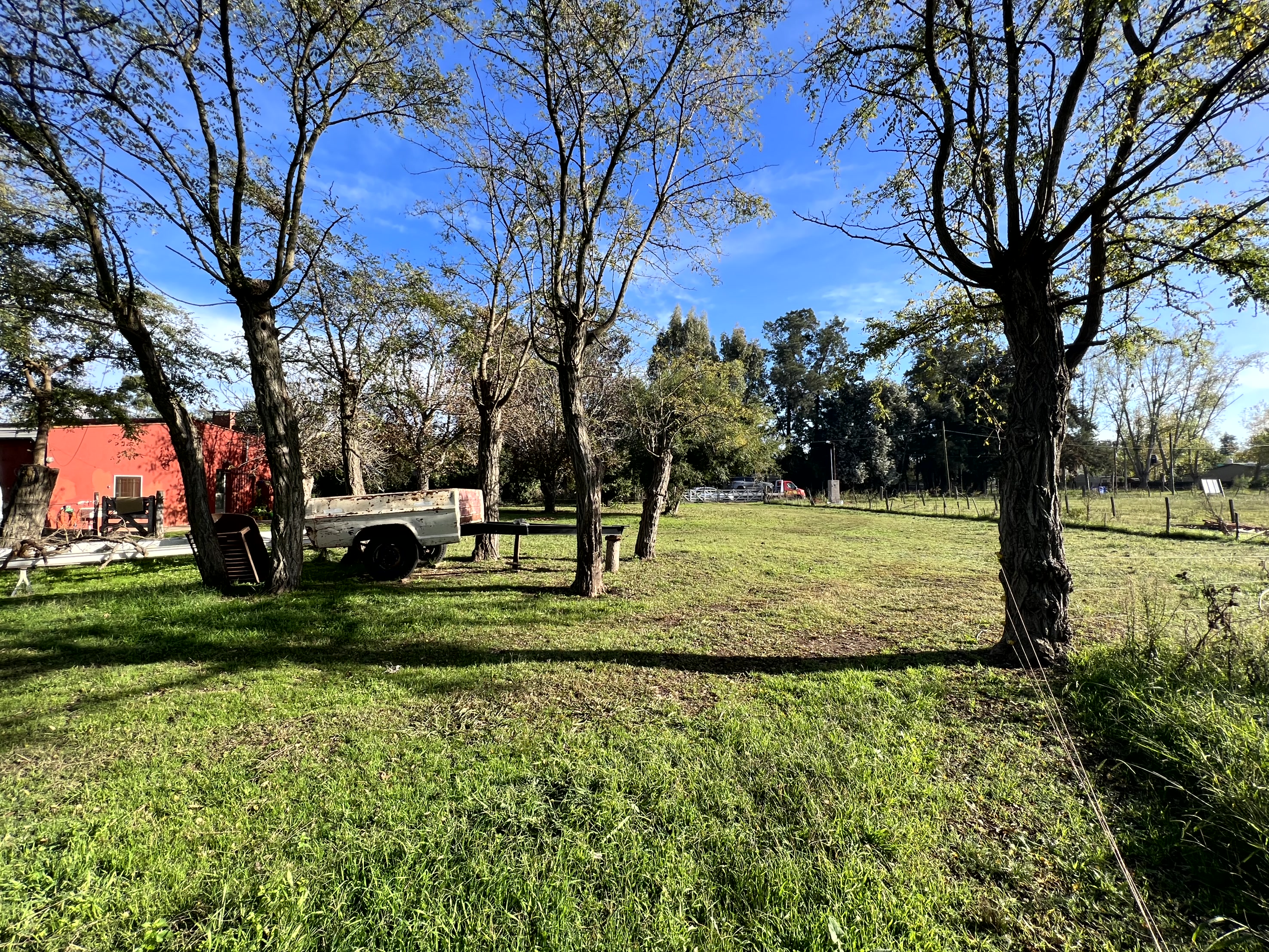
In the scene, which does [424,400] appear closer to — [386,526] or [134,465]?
[386,526]

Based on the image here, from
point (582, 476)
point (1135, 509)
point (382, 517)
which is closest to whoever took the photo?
point (582, 476)

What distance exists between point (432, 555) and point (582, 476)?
4317 mm

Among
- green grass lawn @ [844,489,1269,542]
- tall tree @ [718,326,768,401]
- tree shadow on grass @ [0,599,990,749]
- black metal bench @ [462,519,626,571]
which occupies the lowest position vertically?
green grass lawn @ [844,489,1269,542]

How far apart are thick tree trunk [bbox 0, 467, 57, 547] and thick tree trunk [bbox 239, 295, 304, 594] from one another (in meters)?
10.1

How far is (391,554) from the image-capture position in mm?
9195

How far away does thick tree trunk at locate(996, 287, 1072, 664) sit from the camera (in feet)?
16.0

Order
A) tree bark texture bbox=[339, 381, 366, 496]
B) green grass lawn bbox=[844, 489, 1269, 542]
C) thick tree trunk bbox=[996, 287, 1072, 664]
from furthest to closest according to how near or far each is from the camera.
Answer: green grass lawn bbox=[844, 489, 1269, 542], tree bark texture bbox=[339, 381, 366, 496], thick tree trunk bbox=[996, 287, 1072, 664]

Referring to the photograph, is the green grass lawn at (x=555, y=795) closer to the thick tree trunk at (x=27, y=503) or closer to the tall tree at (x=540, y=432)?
the thick tree trunk at (x=27, y=503)

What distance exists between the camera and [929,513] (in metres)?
26.4

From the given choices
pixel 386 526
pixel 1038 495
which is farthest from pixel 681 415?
pixel 1038 495

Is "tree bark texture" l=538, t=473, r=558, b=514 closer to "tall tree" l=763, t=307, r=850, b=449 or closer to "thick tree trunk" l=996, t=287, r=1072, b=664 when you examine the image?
"thick tree trunk" l=996, t=287, r=1072, b=664

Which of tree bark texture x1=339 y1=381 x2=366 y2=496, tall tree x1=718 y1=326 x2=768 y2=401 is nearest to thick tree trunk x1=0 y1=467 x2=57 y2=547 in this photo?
tree bark texture x1=339 y1=381 x2=366 y2=496

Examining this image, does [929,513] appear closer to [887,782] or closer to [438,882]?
[887,782]

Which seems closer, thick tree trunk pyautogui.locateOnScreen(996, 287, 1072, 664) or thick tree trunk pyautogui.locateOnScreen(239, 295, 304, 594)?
thick tree trunk pyautogui.locateOnScreen(996, 287, 1072, 664)
